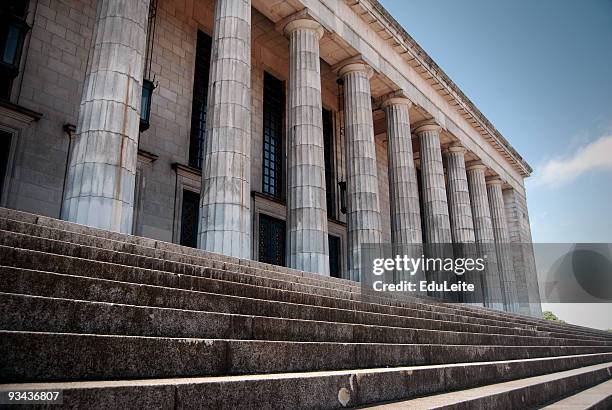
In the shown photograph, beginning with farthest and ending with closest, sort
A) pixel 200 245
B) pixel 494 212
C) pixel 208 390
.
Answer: pixel 494 212 < pixel 200 245 < pixel 208 390

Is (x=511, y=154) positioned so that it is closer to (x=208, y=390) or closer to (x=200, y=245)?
(x=200, y=245)

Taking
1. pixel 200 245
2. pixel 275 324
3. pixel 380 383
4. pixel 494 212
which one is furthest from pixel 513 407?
pixel 494 212

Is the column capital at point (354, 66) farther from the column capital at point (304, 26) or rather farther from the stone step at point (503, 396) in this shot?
the stone step at point (503, 396)

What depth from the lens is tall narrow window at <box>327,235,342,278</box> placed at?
2195 centimetres

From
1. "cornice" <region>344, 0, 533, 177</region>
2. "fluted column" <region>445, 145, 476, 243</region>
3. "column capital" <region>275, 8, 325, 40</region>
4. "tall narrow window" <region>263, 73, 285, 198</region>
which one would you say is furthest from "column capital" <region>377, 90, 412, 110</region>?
"fluted column" <region>445, 145, 476, 243</region>

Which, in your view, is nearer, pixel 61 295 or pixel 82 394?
pixel 82 394

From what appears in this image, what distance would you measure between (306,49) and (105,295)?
1285 centimetres

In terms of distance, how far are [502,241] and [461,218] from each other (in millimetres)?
6830

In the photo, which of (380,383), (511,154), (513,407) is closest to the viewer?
(380,383)

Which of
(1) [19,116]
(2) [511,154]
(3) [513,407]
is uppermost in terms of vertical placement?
(2) [511,154]

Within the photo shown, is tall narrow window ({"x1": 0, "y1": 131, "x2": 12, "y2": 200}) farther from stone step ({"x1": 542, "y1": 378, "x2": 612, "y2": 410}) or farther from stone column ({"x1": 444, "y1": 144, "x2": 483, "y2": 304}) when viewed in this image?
stone column ({"x1": 444, "y1": 144, "x2": 483, "y2": 304})

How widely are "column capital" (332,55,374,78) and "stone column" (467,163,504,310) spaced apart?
1246 centimetres

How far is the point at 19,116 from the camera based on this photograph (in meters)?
11.8

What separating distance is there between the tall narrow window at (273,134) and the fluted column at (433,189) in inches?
280
